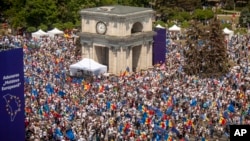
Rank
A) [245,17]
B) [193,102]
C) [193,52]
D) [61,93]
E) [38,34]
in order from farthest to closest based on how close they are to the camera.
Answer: [245,17] < [38,34] < [193,52] < [61,93] < [193,102]

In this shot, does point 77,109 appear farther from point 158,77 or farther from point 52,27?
point 52,27

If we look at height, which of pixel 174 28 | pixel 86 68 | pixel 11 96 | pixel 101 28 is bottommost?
pixel 174 28

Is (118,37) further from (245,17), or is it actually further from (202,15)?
(245,17)

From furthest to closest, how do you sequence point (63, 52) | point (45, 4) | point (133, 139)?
point (45, 4) < point (63, 52) < point (133, 139)

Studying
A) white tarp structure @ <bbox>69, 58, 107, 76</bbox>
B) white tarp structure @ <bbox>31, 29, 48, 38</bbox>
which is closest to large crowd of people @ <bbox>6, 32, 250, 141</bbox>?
white tarp structure @ <bbox>69, 58, 107, 76</bbox>

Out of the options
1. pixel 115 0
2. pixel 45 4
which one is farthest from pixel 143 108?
pixel 115 0

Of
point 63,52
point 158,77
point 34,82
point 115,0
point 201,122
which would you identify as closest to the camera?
point 201,122

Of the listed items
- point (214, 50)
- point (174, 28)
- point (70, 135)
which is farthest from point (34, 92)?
point (174, 28)
